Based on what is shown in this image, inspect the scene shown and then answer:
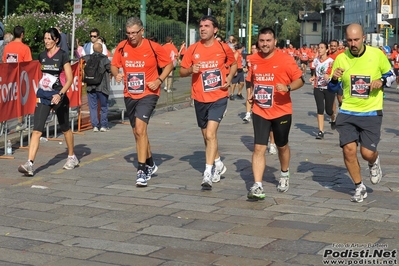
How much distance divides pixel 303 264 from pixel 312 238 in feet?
2.83

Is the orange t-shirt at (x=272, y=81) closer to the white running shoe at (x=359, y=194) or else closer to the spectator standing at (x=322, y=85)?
the white running shoe at (x=359, y=194)

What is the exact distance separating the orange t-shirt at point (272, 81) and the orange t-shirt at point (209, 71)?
86 cm

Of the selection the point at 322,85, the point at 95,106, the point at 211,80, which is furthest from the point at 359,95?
the point at 95,106

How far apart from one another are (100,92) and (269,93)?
7564 mm

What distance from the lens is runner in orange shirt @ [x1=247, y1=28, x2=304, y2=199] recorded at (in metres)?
8.93

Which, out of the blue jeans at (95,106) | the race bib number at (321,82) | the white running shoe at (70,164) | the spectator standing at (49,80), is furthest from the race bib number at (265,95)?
the blue jeans at (95,106)

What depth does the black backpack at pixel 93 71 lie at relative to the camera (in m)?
15.6

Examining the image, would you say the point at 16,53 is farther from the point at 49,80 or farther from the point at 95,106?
the point at 49,80

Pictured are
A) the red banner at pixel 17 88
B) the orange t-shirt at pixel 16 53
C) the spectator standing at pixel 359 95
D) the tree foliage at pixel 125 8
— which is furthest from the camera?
the tree foliage at pixel 125 8

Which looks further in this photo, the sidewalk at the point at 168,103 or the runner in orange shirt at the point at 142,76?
the sidewalk at the point at 168,103

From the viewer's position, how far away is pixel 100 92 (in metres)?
16.1

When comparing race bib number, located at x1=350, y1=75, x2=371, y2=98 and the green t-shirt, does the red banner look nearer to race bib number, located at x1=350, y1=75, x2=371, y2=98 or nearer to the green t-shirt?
the green t-shirt

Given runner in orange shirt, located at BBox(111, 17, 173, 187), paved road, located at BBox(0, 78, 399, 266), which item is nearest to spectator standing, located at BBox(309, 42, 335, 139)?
paved road, located at BBox(0, 78, 399, 266)

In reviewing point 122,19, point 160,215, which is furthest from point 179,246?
point 122,19
